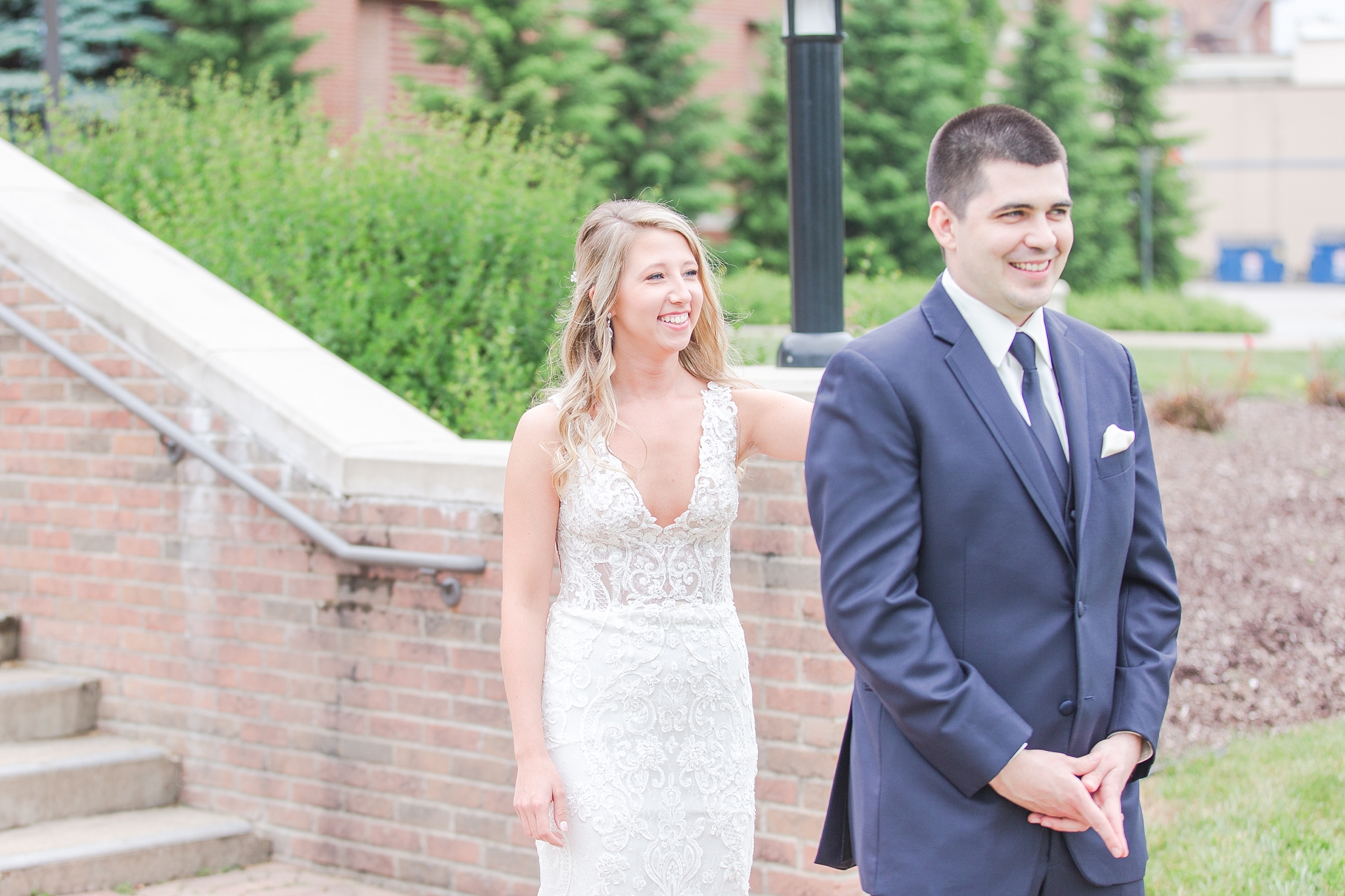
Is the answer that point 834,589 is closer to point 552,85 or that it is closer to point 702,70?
point 552,85

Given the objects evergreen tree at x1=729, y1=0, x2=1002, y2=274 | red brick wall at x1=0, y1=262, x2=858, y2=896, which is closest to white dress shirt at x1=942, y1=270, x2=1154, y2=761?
red brick wall at x1=0, y1=262, x2=858, y2=896

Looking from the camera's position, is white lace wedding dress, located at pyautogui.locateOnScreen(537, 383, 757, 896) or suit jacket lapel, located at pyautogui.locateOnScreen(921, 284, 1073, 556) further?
white lace wedding dress, located at pyautogui.locateOnScreen(537, 383, 757, 896)

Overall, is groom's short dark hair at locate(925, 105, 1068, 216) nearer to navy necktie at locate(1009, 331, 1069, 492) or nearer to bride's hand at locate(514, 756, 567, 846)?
navy necktie at locate(1009, 331, 1069, 492)

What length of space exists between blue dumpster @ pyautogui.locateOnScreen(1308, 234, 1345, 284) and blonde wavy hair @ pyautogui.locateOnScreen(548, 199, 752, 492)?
51.8 m

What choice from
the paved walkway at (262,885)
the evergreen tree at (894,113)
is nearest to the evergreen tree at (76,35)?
the evergreen tree at (894,113)

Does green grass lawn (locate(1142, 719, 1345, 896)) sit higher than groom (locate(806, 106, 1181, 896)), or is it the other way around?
groom (locate(806, 106, 1181, 896))

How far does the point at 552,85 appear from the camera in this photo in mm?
17672

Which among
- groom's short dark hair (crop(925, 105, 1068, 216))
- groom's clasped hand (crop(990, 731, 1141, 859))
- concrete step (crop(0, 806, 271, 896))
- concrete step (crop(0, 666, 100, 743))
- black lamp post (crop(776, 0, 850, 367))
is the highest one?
black lamp post (crop(776, 0, 850, 367))

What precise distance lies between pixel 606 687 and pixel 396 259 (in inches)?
181

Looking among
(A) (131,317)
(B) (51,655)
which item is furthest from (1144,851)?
(B) (51,655)

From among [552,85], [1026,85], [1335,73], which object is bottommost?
[552,85]

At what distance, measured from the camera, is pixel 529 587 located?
2.86m

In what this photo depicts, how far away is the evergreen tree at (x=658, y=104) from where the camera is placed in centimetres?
1900

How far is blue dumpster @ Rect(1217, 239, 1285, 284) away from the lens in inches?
1977
